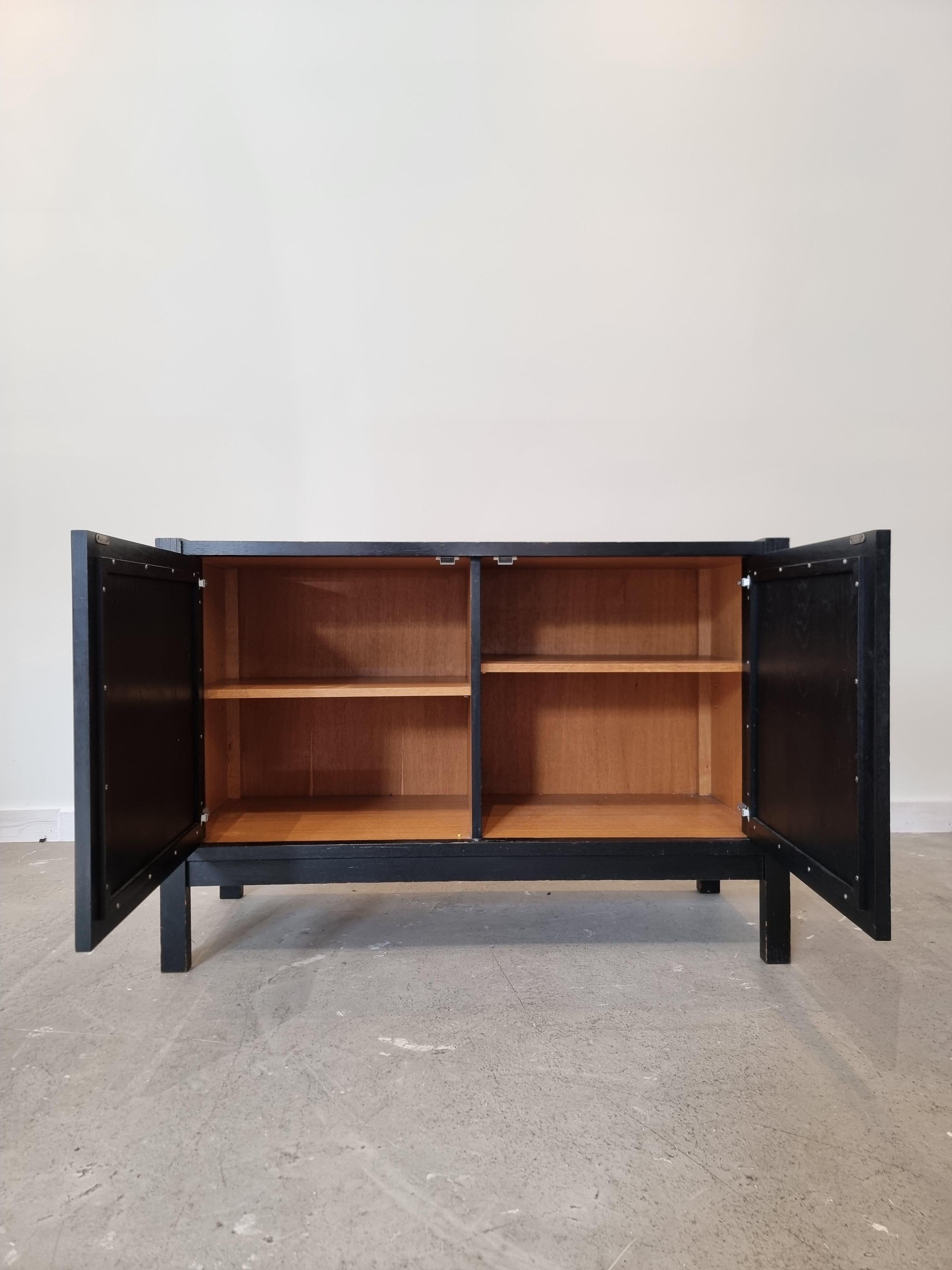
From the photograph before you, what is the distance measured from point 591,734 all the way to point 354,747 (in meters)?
0.79

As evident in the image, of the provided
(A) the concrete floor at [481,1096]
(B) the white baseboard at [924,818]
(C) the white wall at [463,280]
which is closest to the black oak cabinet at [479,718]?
(A) the concrete floor at [481,1096]

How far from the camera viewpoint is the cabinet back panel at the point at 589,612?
238 centimetres

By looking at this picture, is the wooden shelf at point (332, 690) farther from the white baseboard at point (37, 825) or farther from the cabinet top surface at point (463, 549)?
the white baseboard at point (37, 825)

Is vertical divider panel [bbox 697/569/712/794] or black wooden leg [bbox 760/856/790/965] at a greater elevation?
vertical divider panel [bbox 697/569/712/794]

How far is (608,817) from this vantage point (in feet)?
6.70

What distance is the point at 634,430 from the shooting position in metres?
2.94

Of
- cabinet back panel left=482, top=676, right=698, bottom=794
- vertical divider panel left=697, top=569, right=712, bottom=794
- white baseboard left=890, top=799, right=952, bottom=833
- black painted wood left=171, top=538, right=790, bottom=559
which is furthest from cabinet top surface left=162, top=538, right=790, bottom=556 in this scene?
white baseboard left=890, top=799, right=952, bottom=833

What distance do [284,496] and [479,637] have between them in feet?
4.81

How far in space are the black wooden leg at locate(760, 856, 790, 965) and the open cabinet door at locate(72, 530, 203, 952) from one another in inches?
58.1

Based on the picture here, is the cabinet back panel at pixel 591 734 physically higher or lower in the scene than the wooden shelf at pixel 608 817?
higher

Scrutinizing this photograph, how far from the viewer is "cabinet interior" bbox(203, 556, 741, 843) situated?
2.33 meters

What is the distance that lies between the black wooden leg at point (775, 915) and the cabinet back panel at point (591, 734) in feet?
1.74

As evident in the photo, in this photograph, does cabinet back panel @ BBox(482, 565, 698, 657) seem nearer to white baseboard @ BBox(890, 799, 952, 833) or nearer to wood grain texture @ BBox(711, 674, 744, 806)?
wood grain texture @ BBox(711, 674, 744, 806)

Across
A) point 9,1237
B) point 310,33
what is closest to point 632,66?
point 310,33
